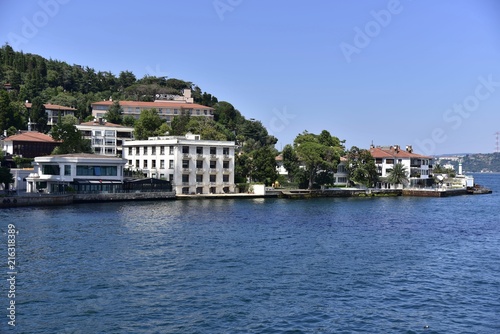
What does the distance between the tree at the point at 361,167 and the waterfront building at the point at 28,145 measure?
194 ft

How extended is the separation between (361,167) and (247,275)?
83.2 m

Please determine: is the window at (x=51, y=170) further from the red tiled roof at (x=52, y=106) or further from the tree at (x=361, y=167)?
the tree at (x=361, y=167)

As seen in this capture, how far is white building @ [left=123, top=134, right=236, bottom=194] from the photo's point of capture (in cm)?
9412

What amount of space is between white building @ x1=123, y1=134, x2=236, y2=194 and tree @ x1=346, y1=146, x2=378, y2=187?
29058 mm

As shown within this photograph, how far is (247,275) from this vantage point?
112 feet

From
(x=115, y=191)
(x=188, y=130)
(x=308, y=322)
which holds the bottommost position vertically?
(x=308, y=322)

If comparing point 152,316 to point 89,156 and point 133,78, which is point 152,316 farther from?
point 133,78

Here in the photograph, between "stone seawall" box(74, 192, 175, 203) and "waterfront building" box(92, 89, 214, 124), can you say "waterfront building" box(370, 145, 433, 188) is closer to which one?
"waterfront building" box(92, 89, 214, 124)

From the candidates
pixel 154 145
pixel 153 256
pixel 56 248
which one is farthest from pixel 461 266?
pixel 154 145

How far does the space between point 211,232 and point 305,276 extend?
1839cm

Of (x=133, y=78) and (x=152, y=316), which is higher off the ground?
(x=133, y=78)

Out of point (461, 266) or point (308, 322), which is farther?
point (461, 266)

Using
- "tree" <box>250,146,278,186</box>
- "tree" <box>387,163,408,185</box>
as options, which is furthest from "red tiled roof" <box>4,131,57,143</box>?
"tree" <box>387,163,408,185</box>

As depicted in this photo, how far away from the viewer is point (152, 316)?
25859 millimetres
